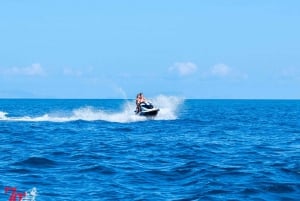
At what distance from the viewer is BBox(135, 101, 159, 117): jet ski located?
50.0 metres

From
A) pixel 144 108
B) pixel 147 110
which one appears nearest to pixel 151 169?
pixel 147 110

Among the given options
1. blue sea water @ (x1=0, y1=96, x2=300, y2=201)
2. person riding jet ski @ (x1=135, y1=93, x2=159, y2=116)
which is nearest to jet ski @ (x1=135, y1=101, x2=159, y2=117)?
person riding jet ski @ (x1=135, y1=93, x2=159, y2=116)

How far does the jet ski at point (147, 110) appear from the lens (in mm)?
50031

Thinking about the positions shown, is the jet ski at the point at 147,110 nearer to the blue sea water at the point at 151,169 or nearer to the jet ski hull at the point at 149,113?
the jet ski hull at the point at 149,113

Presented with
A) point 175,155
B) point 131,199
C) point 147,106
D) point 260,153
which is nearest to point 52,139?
point 175,155

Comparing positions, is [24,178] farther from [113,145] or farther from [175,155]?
[113,145]

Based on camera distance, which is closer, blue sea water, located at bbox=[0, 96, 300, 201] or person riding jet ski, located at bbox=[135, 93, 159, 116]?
blue sea water, located at bbox=[0, 96, 300, 201]

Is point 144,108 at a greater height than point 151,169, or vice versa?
point 144,108

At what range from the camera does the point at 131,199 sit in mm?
13484

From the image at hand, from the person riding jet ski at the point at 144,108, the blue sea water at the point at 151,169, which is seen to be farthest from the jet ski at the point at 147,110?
the blue sea water at the point at 151,169

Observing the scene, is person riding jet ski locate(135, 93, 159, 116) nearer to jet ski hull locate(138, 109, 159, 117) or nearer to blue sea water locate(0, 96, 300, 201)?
jet ski hull locate(138, 109, 159, 117)

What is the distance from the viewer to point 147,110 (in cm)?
5019

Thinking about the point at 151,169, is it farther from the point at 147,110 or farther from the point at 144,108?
the point at 144,108

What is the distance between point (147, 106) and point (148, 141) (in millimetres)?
21266
